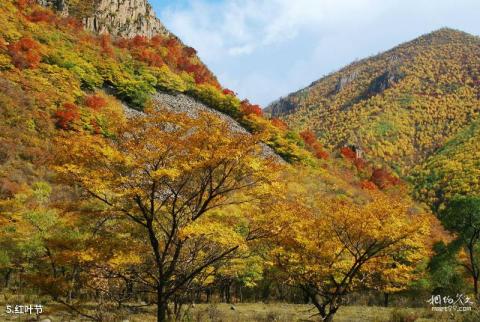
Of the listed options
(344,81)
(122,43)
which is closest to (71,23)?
(122,43)

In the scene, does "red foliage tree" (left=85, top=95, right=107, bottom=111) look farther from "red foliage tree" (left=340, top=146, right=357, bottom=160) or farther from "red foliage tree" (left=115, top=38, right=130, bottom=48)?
"red foliage tree" (left=340, top=146, right=357, bottom=160)

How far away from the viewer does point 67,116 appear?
136 feet

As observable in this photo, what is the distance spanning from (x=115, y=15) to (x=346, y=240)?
65.0m

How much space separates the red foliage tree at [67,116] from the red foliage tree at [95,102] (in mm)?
4432

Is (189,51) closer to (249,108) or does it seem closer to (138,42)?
(138,42)

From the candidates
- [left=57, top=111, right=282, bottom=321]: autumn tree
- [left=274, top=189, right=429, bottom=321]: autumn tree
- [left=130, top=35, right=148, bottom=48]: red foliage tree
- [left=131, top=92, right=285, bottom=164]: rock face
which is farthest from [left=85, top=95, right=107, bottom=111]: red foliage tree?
[left=57, top=111, right=282, bottom=321]: autumn tree

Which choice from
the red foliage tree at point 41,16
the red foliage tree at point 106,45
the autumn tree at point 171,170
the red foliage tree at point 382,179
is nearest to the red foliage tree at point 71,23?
the red foliage tree at point 41,16

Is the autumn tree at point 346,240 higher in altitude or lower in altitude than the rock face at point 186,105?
lower

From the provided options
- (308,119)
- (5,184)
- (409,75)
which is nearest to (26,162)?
(5,184)

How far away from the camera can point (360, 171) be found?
252 feet

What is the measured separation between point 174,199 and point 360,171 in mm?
68271

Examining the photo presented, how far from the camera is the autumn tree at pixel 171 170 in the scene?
11.2 metres

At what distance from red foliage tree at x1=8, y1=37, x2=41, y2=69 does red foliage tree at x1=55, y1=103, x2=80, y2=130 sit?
8.43 m

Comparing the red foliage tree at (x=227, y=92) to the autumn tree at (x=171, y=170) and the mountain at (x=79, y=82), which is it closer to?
the mountain at (x=79, y=82)
